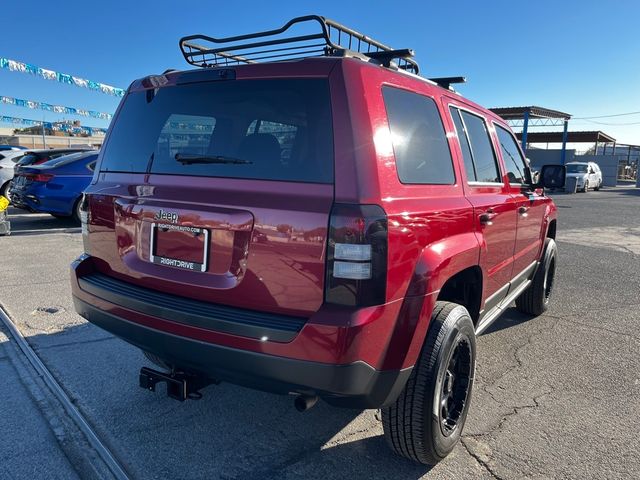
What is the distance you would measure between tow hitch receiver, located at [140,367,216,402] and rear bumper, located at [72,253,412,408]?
0.08 meters

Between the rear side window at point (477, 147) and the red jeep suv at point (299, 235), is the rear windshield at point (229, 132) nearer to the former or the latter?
the red jeep suv at point (299, 235)

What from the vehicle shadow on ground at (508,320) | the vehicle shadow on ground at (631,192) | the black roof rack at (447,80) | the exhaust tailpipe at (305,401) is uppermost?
the black roof rack at (447,80)

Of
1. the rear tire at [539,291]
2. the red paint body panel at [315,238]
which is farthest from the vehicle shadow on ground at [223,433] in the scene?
the rear tire at [539,291]

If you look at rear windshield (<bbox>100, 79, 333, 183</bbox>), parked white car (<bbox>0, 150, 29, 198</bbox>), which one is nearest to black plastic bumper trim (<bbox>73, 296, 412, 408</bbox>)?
rear windshield (<bbox>100, 79, 333, 183</bbox>)

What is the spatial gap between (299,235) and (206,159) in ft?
2.31

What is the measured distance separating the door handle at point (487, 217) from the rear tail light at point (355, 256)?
1212 millimetres

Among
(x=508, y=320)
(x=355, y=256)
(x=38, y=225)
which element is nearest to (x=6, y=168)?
(x=38, y=225)

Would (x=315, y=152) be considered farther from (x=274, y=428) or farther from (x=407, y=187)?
(x=274, y=428)

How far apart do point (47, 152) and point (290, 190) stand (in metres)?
11.2

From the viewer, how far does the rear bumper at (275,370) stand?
1.96 metres

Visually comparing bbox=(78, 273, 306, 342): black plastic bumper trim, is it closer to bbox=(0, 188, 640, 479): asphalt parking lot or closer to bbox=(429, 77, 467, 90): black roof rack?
bbox=(0, 188, 640, 479): asphalt parking lot

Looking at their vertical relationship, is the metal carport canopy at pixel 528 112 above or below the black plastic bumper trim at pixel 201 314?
above

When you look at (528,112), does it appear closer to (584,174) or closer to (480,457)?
(584,174)

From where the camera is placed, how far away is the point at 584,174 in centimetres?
2895
